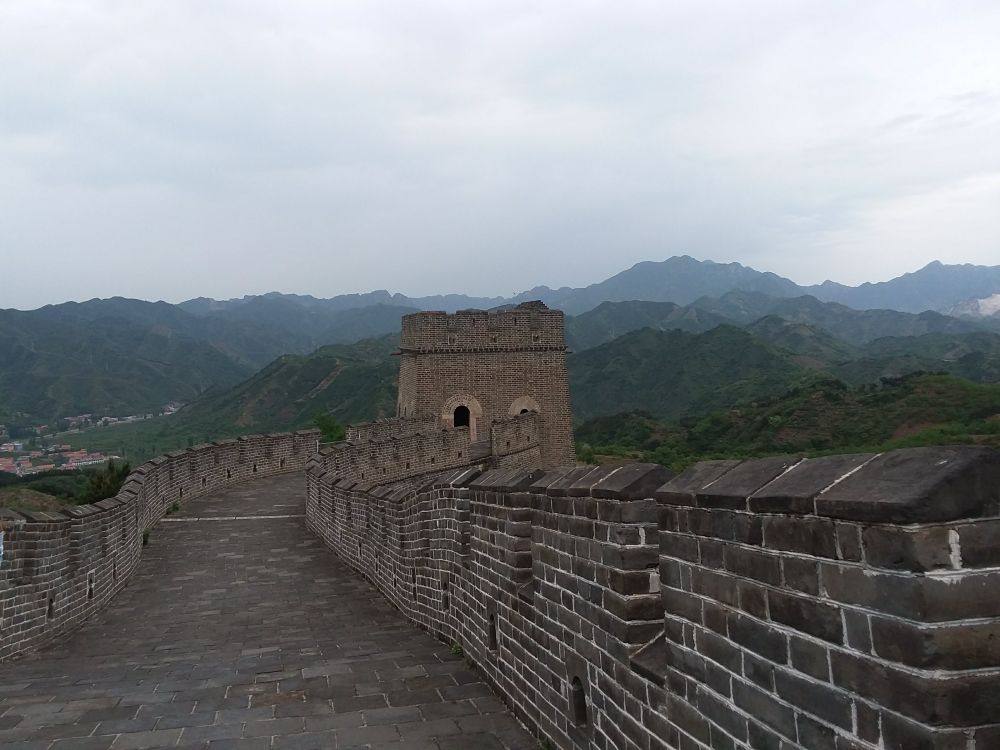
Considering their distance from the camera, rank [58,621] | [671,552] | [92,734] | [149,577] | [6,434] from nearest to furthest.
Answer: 1. [671,552]
2. [92,734]
3. [58,621]
4. [149,577]
5. [6,434]

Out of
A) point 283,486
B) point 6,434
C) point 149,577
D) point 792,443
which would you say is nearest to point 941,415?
point 792,443

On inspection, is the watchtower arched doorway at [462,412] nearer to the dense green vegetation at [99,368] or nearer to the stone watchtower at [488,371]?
the stone watchtower at [488,371]

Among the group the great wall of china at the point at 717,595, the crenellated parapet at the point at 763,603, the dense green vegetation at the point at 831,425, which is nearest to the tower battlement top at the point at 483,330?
the dense green vegetation at the point at 831,425

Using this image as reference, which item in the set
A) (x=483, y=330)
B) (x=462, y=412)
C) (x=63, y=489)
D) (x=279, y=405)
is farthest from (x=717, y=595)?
(x=279, y=405)

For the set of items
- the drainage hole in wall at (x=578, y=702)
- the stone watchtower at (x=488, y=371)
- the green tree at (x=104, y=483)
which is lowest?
the drainage hole in wall at (x=578, y=702)

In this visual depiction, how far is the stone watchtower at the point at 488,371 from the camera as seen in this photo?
2730 centimetres

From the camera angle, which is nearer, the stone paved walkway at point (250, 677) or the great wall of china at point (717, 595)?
the great wall of china at point (717, 595)

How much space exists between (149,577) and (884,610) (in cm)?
1136

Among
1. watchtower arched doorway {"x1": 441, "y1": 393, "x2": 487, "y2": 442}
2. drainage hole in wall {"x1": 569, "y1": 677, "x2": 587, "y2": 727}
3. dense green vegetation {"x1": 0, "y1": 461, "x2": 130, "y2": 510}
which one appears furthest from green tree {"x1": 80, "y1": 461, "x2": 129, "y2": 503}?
watchtower arched doorway {"x1": 441, "y1": 393, "x2": 487, "y2": 442}

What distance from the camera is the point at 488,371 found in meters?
28.0

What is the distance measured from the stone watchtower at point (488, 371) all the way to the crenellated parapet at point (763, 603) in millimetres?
22474

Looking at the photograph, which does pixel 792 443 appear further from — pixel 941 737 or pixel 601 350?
pixel 601 350

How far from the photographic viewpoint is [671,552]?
2912 mm

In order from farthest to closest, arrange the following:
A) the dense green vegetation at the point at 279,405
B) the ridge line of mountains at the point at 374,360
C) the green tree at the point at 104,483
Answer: the ridge line of mountains at the point at 374,360 < the dense green vegetation at the point at 279,405 < the green tree at the point at 104,483
